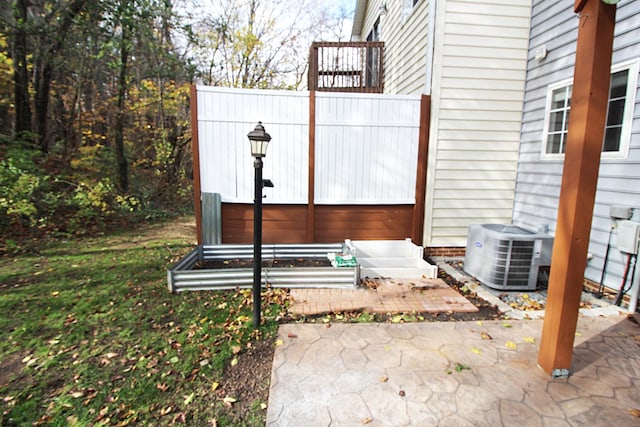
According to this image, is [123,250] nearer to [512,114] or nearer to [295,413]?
[295,413]

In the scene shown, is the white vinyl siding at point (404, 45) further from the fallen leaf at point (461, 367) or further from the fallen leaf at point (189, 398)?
the fallen leaf at point (189, 398)

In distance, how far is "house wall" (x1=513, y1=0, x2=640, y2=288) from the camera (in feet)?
11.2

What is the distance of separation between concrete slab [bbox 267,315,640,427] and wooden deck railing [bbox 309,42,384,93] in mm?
5954

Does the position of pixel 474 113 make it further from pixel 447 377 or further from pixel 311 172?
pixel 447 377

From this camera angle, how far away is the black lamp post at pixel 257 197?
9.18 feet

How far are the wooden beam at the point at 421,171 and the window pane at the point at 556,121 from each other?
1.71m

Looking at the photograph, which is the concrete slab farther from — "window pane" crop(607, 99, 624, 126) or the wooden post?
"window pane" crop(607, 99, 624, 126)

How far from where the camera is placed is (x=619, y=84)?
3596mm

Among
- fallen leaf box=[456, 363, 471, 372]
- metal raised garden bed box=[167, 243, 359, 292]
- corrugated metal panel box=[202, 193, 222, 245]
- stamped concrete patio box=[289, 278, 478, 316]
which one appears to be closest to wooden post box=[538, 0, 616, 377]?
fallen leaf box=[456, 363, 471, 372]

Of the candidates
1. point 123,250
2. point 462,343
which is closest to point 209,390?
point 462,343

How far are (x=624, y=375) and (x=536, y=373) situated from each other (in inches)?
27.8

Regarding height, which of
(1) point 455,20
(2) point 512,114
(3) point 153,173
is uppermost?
(1) point 455,20

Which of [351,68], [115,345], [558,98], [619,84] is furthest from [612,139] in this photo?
[115,345]

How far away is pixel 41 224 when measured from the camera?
6445 millimetres
